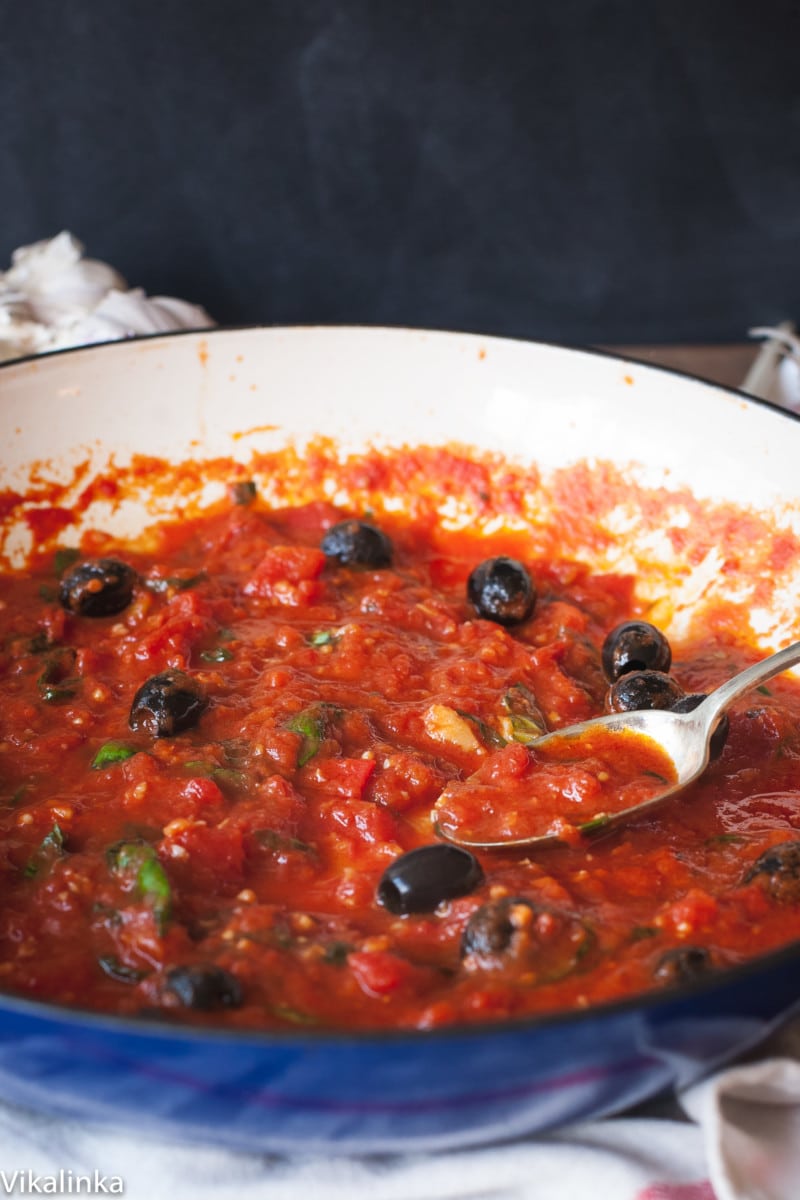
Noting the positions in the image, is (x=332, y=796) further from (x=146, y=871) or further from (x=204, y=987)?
(x=204, y=987)

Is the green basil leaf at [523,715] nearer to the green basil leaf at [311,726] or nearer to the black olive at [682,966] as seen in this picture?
A: the green basil leaf at [311,726]

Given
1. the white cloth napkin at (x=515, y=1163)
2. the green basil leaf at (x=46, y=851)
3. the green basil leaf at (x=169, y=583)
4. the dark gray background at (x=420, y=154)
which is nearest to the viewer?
the white cloth napkin at (x=515, y=1163)

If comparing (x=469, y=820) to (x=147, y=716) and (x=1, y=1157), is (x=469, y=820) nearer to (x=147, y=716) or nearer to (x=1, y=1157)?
(x=147, y=716)

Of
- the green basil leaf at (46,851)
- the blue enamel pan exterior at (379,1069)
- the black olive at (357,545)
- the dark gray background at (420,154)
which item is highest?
the dark gray background at (420,154)

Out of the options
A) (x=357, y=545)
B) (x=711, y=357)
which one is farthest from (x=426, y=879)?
(x=711, y=357)

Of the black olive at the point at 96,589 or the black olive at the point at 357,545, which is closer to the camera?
the black olive at the point at 96,589

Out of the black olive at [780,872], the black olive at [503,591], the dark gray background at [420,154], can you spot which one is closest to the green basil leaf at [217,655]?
the black olive at [503,591]

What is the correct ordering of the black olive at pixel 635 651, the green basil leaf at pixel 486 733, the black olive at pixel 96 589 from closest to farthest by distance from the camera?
the green basil leaf at pixel 486 733
the black olive at pixel 635 651
the black olive at pixel 96 589

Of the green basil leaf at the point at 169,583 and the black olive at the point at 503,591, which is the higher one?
the green basil leaf at the point at 169,583
